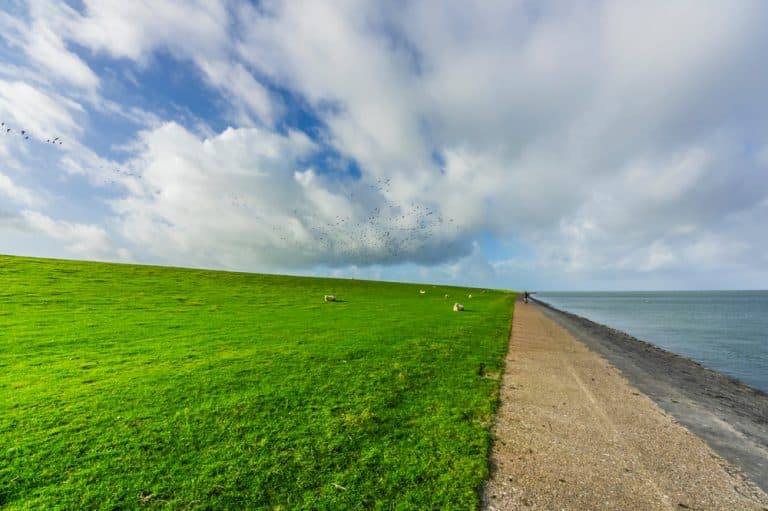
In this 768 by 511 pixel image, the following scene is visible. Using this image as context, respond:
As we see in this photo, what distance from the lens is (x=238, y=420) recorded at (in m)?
9.25

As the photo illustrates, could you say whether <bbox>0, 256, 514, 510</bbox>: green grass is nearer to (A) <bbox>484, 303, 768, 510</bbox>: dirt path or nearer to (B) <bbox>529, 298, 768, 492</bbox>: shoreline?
(A) <bbox>484, 303, 768, 510</bbox>: dirt path

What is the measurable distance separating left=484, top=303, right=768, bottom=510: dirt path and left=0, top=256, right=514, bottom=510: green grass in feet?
2.49

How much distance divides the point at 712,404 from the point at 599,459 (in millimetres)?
10624

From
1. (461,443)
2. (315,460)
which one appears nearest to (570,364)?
(461,443)

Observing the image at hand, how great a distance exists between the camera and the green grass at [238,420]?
6.43m

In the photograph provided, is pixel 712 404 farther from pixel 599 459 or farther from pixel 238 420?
pixel 238 420

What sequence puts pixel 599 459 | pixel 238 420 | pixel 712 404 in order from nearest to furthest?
pixel 599 459, pixel 238 420, pixel 712 404

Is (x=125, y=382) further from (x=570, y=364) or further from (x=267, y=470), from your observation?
(x=570, y=364)

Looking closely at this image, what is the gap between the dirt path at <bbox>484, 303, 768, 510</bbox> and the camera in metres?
6.84

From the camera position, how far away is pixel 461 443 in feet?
27.9

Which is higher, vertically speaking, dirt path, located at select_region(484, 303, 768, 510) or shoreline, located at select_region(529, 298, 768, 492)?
dirt path, located at select_region(484, 303, 768, 510)

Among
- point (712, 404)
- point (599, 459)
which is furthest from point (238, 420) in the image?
point (712, 404)

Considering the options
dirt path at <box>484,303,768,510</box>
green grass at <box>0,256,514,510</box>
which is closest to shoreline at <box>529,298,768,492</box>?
dirt path at <box>484,303,768,510</box>

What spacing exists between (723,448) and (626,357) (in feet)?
53.6
